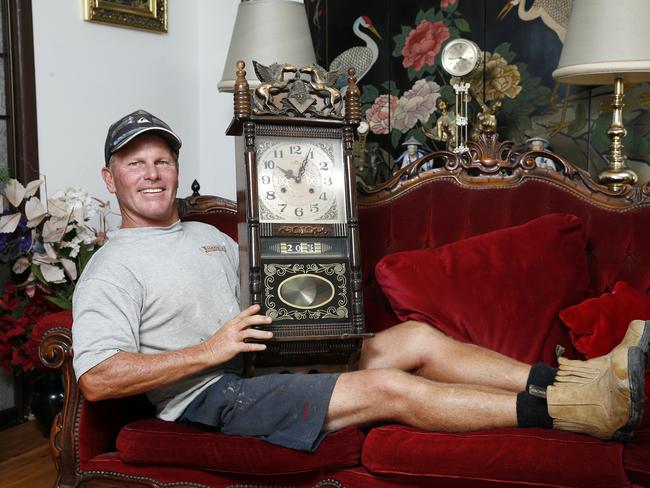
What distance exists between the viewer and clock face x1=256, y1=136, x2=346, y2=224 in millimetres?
1962

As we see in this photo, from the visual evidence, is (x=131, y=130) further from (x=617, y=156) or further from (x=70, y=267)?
(x=617, y=156)

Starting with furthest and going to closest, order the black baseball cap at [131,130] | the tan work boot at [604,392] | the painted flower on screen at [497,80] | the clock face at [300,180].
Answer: the painted flower on screen at [497,80]
the black baseball cap at [131,130]
the clock face at [300,180]
the tan work boot at [604,392]

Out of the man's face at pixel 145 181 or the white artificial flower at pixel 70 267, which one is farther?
the white artificial flower at pixel 70 267

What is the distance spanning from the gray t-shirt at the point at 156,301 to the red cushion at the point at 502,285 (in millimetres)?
512

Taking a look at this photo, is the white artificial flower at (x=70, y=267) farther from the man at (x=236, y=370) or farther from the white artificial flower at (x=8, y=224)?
the man at (x=236, y=370)

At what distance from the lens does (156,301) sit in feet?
6.48

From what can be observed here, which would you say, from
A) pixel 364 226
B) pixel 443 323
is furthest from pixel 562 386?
pixel 364 226

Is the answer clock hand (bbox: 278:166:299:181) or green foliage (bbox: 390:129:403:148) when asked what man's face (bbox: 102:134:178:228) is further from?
green foliage (bbox: 390:129:403:148)

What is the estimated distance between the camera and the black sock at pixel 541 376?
182 centimetres

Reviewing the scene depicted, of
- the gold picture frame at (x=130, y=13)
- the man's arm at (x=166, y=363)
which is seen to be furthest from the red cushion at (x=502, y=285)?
the gold picture frame at (x=130, y=13)

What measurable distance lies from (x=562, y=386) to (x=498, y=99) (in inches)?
62.4

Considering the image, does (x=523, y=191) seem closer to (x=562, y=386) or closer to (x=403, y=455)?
(x=562, y=386)

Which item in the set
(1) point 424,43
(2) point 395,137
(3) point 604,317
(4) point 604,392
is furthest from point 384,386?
(1) point 424,43

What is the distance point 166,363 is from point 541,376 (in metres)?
0.86
